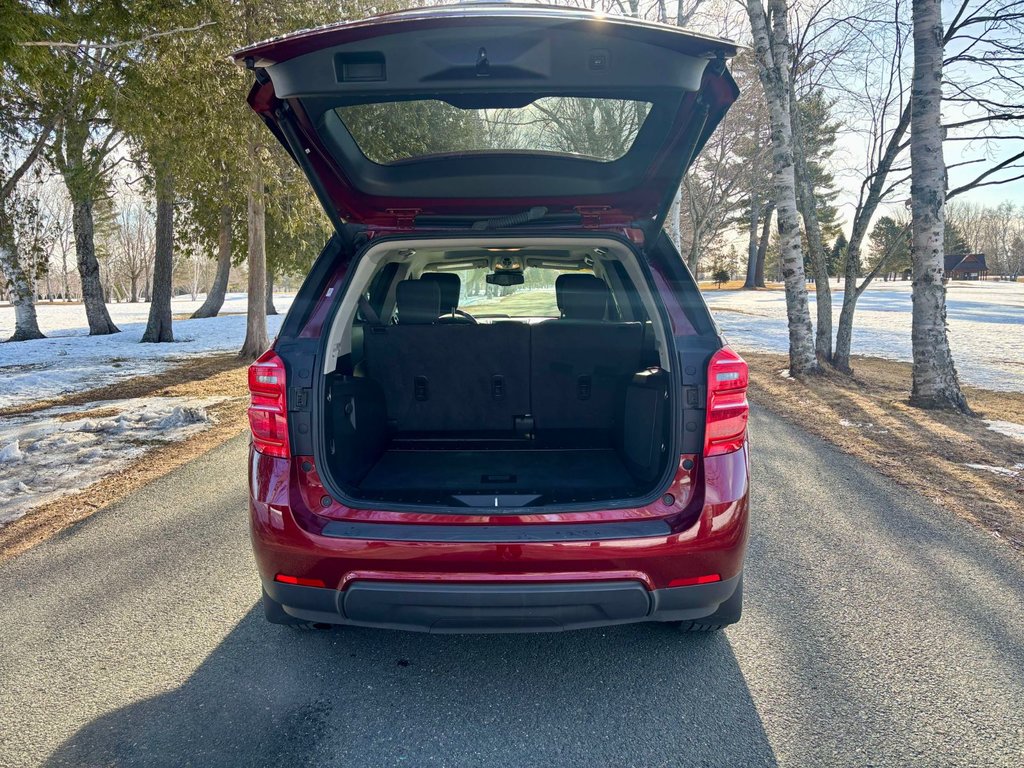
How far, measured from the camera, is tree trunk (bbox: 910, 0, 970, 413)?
19.6 feet

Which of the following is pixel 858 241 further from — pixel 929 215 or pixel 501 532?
pixel 501 532

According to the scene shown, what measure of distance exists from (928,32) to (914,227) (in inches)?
75.6

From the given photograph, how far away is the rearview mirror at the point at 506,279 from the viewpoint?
13.6 ft

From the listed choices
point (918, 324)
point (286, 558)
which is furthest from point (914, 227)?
point (286, 558)

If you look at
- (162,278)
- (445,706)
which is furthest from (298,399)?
(162,278)

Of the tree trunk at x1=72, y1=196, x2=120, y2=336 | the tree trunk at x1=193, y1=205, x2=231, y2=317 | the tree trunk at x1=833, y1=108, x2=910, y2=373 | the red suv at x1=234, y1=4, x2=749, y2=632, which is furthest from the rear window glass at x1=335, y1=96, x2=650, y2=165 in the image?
the tree trunk at x1=72, y1=196, x2=120, y2=336

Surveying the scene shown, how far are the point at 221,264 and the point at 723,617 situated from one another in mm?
23057

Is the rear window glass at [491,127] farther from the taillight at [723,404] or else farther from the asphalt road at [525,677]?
the asphalt road at [525,677]

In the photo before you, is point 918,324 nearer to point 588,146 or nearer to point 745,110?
point 588,146

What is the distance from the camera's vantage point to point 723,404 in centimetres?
195

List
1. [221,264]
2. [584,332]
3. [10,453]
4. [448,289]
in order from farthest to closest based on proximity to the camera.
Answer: [221,264] < [10,453] < [448,289] < [584,332]

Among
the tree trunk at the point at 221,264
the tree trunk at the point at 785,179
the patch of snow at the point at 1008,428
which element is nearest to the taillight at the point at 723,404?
the patch of snow at the point at 1008,428

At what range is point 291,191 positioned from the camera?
10719mm

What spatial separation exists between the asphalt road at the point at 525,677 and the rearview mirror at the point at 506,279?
231 cm
